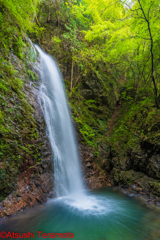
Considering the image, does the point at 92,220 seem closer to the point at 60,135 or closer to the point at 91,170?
the point at 91,170

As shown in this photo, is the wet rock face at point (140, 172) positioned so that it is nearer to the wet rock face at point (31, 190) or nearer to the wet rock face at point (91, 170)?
the wet rock face at point (91, 170)

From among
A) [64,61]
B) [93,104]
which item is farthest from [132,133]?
[64,61]

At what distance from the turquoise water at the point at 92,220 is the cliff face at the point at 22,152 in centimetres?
46

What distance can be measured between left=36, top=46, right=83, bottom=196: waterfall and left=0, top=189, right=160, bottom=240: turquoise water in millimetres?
995

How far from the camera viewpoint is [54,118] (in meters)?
7.71

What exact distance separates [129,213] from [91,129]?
5.71 meters

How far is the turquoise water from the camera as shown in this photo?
3561 mm

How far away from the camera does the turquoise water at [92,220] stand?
3561 millimetres

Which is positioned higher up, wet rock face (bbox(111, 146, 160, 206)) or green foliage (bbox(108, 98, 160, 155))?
green foliage (bbox(108, 98, 160, 155))

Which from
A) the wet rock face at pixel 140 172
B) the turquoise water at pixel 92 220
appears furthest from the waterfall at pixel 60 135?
the wet rock face at pixel 140 172

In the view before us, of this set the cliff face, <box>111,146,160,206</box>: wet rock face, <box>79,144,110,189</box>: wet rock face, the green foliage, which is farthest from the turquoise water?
the green foliage

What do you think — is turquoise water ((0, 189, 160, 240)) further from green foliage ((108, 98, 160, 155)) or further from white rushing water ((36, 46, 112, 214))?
green foliage ((108, 98, 160, 155))

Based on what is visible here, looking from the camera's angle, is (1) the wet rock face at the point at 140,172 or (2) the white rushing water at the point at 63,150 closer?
(2) the white rushing water at the point at 63,150

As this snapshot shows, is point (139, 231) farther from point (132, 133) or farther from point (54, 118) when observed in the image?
point (54, 118)
